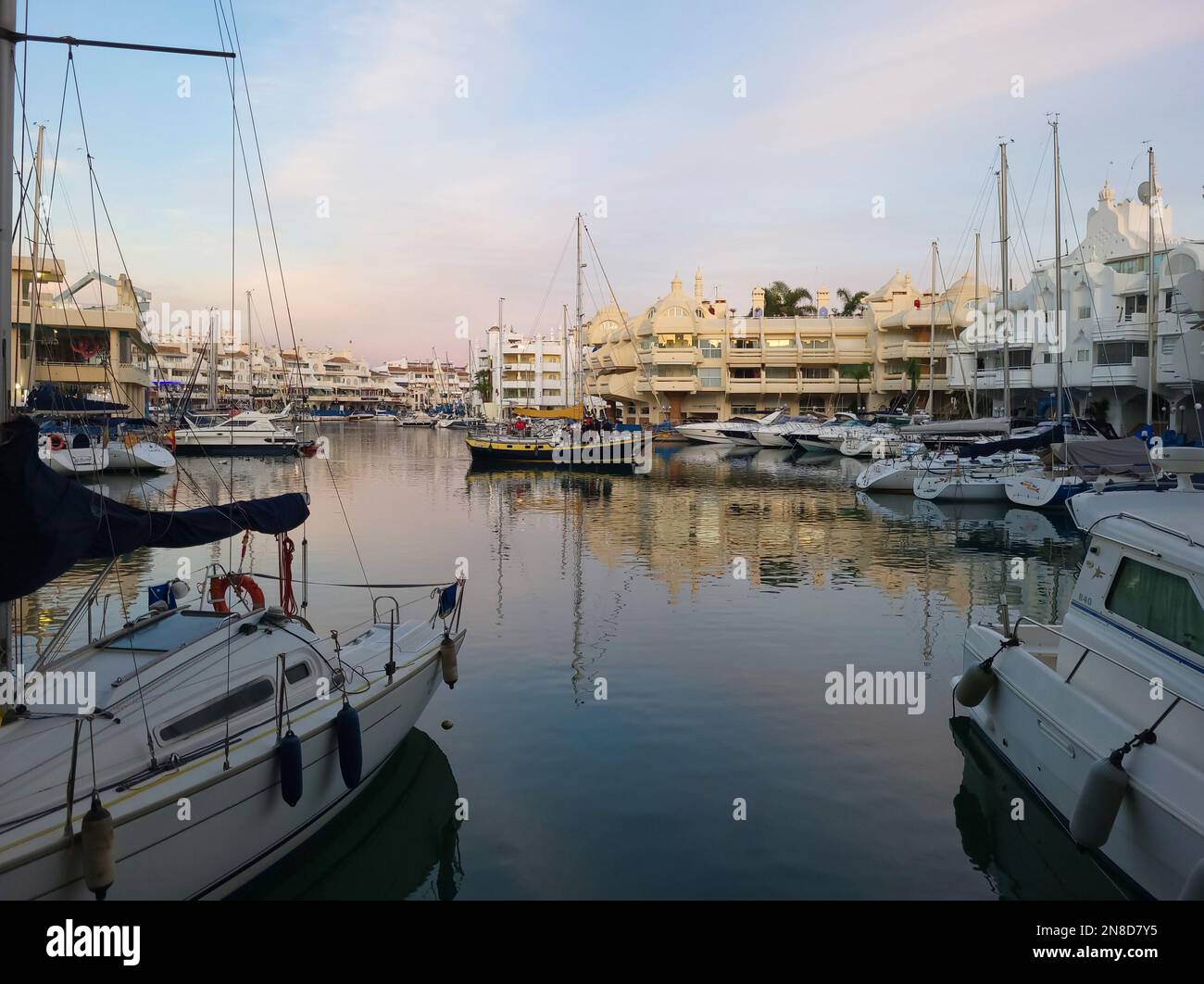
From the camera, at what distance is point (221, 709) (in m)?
9.05

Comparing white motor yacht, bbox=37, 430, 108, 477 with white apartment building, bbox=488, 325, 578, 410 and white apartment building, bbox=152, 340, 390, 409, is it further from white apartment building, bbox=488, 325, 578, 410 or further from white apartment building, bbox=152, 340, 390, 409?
white apartment building, bbox=152, 340, 390, 409

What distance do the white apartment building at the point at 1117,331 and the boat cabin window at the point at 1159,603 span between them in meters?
41.5

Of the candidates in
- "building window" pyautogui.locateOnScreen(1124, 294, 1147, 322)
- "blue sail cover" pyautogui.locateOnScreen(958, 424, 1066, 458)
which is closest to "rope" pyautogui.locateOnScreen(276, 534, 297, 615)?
"blue sail cover" pyautogui.locateOnScreen(958, 424, 1066, 458)

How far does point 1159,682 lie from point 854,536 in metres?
21.5

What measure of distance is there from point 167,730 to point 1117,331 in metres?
56.9

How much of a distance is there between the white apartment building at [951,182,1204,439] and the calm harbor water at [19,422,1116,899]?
22.7 meters

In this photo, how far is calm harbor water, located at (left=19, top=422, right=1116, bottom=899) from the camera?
9.45 m

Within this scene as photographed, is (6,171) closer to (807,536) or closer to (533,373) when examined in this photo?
(807,536)

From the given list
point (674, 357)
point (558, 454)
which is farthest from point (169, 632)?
point (674, 357)

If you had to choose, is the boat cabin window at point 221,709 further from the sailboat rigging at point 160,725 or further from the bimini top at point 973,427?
the bimini top at point 973,427

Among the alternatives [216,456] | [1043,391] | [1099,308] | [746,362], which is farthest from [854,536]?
[746,362]

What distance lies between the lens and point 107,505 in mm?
8906

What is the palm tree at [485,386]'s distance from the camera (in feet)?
440

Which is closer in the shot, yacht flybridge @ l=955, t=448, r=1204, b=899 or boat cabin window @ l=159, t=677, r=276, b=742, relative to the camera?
yacht flybridge @ l=955, t=448, r=1204, b=899
